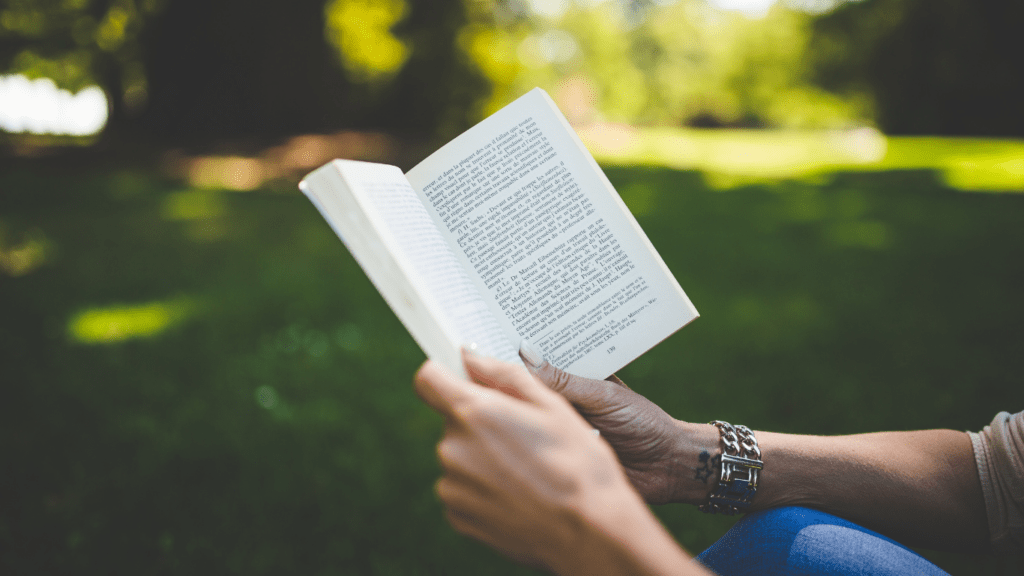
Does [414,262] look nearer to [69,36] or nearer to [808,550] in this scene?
[808,550]

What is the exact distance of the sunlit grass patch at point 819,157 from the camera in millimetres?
11195

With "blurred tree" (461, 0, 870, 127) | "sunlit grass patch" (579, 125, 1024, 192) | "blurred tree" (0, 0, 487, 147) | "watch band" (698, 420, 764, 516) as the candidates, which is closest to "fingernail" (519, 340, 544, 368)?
"watch band" (698, 420, 764, 516)

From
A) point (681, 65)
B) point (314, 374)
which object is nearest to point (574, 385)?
point (314, 374)

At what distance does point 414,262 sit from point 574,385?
0.43 m

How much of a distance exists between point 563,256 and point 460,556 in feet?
4.64

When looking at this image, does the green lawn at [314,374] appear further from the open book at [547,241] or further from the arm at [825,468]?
the open book at [547,241]

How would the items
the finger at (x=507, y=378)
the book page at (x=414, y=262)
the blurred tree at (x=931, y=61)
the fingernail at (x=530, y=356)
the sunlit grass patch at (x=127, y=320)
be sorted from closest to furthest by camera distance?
the finger at (x=507, y=378) → the book page at (x=414, y=262) → the fingernail at (x=530, y=356) → the sunlit grass patch at (x=127, y=320) → the blurred tree at (x=931, y=61)

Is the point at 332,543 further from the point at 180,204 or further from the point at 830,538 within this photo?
the point at 180,204

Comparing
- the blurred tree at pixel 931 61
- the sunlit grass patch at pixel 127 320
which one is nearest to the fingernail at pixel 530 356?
the sunlit grass patch at pixel 127 320

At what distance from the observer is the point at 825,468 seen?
1280 mm

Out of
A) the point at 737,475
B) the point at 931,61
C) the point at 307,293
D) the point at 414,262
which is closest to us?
the point at 414,262

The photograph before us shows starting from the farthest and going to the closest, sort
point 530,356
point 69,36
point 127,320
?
1. point 69,36
2. point 127,320
3. point 530,356

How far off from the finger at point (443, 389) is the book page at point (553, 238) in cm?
41

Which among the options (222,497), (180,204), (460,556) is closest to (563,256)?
(460,556)
